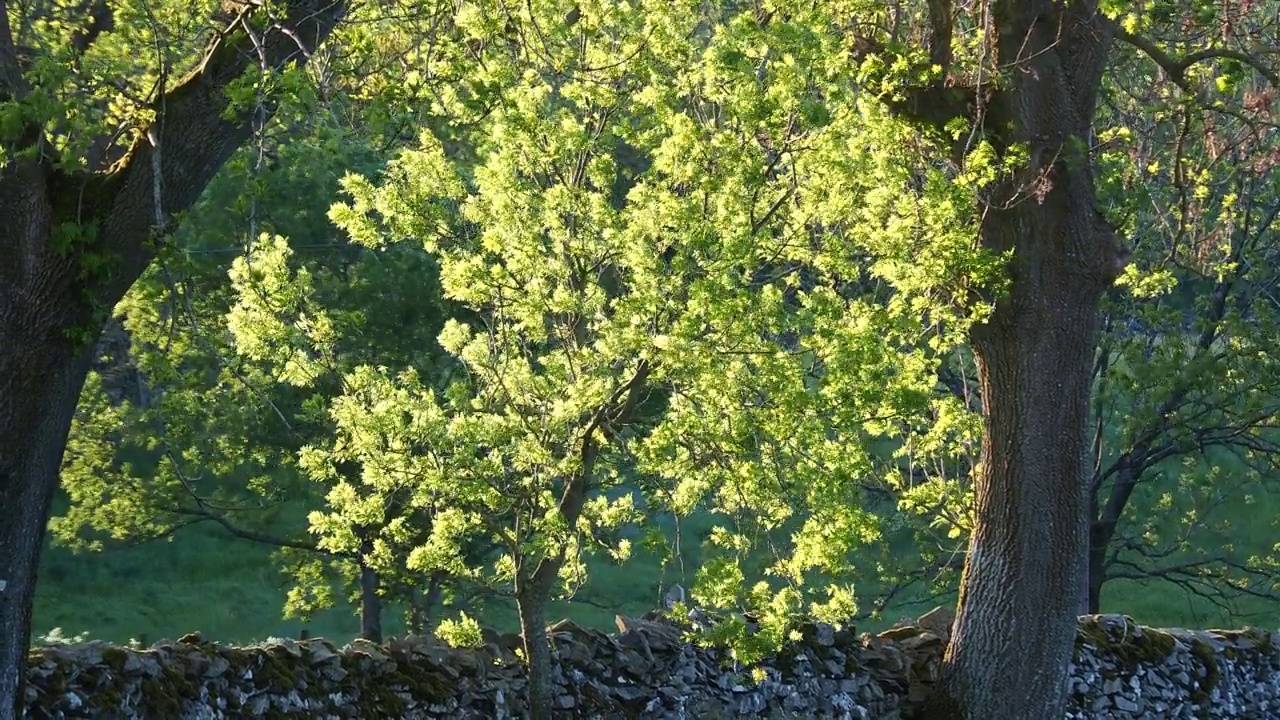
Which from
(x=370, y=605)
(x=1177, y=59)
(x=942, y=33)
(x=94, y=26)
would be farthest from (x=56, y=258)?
(x=370, y=605)

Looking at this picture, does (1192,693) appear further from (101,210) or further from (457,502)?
(101,210)

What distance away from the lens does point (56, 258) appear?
19.6ft

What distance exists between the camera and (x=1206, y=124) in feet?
47.2

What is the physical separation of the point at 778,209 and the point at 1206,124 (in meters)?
7.50

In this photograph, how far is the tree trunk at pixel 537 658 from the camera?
8789 mm

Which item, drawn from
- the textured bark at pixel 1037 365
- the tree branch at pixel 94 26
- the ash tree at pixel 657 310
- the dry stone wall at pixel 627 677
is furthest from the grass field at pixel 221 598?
the tree branch at pixel 94 26

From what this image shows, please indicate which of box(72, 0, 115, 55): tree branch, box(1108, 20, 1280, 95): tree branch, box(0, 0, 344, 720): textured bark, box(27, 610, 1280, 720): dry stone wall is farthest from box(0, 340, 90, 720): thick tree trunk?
box(1108, 20, 1280, 95): tree branch

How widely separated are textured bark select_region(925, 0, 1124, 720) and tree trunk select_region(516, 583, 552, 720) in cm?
318

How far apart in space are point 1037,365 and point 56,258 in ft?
21.0

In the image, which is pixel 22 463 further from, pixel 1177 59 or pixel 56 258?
pixel 1177 59

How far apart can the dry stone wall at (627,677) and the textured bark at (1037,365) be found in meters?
1.01

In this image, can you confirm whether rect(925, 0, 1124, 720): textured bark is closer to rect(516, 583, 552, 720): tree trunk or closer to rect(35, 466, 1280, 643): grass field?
rect(516, 583, 552, 720): tree trunk

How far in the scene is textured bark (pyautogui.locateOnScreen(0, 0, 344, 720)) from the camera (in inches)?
231

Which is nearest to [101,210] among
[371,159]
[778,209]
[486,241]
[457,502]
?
[486,241]
